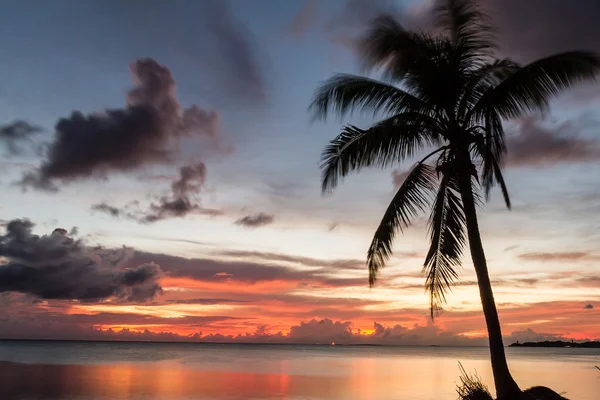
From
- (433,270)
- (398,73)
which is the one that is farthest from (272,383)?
(398,73)

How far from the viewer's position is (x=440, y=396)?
24.9 meters

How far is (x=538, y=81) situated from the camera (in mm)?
11367

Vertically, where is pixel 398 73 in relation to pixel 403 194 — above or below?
above

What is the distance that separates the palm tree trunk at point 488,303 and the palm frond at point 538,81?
1676 millimetres

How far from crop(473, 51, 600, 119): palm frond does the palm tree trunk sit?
1676 mm

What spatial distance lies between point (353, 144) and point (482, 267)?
3.97m

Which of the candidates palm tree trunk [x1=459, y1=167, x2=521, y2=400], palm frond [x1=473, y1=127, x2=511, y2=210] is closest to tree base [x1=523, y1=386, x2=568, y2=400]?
palm tree trunk [x1=459, y1=167, x2=521, y2=400]

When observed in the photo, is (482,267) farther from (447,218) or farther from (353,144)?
(353,144)

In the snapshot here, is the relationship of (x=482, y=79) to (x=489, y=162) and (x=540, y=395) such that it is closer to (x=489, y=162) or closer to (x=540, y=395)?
(x=489, y=162)

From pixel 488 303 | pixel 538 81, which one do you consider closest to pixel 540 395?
pixel 488 303

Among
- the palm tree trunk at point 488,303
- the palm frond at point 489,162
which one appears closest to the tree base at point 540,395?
the palm tree trunk at point 488,303

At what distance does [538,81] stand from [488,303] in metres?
4.84

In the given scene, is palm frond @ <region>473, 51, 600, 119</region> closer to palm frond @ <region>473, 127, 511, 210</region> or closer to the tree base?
palm frond @ <region>473, 127, 511, 210</region>

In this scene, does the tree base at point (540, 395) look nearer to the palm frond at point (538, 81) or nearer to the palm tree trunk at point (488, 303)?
the palm tree trunk at point (488, 303)
